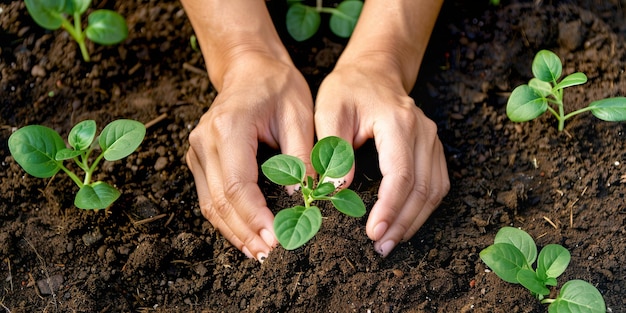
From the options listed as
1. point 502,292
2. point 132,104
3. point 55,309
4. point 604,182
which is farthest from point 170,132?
point 604,182

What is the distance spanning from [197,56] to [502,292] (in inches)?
52.8

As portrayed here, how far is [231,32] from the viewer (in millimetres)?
2197

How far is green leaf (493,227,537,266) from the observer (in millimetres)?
1829

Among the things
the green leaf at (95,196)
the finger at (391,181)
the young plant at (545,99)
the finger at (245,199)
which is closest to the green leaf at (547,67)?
the young plant at (545,99)

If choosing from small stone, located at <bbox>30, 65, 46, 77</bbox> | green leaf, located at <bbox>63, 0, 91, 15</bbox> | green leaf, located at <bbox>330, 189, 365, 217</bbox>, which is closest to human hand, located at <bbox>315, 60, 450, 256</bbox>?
green leaf, located at <bbox>330, 189, 365, 217</bbox>

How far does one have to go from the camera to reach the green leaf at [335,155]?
171 centimetres

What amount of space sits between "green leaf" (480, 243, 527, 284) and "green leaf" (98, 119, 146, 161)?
1.00m

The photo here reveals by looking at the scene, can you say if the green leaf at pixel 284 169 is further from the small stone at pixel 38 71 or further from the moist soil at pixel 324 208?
the small stone at pixel 38 71

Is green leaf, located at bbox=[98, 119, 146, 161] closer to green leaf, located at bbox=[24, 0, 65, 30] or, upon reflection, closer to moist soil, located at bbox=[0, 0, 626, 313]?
moist soil, located at bbox=[0, 0, 626, 313]

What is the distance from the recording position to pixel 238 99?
78.0 inches

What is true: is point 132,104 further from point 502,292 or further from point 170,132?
point 502,292

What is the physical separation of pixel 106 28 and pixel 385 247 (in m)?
1.22

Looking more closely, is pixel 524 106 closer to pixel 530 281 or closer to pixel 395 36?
pixel 395 36

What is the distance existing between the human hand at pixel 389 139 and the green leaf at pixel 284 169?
208 millimetres
